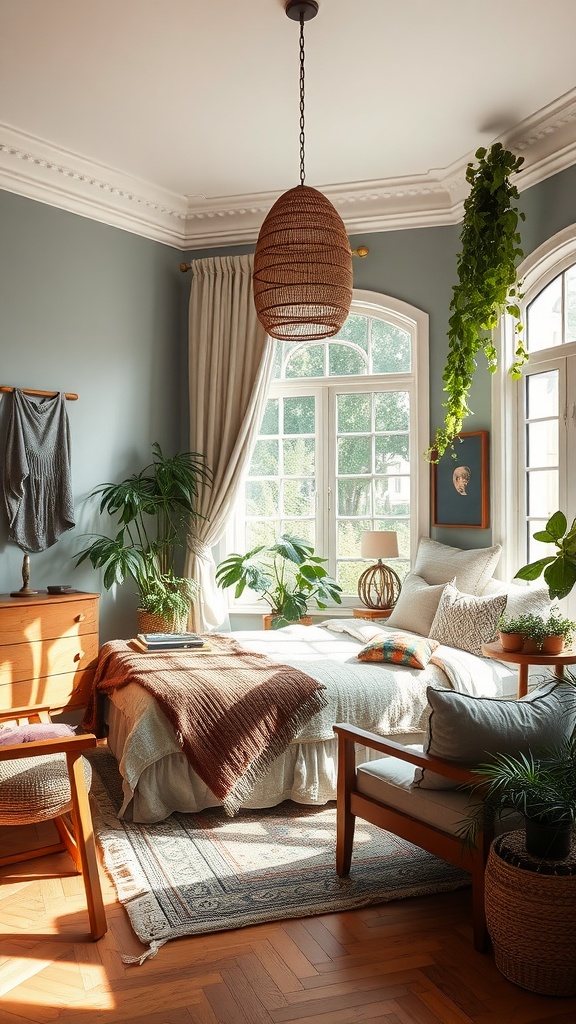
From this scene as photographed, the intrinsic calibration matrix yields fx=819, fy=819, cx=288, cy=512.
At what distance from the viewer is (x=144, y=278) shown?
566cm

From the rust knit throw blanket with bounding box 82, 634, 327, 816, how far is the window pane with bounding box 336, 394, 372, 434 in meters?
2.35

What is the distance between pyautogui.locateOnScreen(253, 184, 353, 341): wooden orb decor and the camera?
3434mm

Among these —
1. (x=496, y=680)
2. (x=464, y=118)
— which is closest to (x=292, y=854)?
(x=496, y=680)

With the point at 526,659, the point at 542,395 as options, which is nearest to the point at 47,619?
the point at 526,659

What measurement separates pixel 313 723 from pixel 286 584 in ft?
7.06

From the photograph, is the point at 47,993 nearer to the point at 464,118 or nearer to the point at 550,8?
the point at 550,8

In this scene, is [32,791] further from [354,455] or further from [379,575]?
[354,455]

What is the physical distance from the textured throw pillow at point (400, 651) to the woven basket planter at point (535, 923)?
1702 millimetres

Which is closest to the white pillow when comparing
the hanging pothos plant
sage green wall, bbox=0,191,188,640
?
the hanging pothos plant

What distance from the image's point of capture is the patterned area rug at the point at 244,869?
2760mm

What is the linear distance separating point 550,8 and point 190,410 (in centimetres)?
333

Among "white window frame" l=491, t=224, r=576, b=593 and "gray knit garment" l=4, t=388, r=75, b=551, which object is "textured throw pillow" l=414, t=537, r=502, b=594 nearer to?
"white window frame" l=491, t=224, r=576, b=593

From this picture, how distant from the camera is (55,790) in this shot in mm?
2838

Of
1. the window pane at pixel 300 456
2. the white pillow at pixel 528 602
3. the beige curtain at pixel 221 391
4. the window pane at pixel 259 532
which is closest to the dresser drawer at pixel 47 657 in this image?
the beige curtain at pixel 221 391
